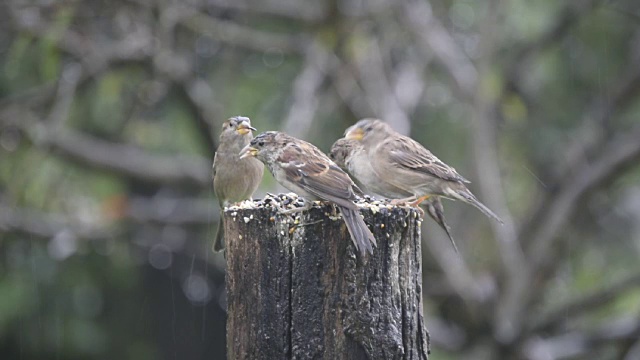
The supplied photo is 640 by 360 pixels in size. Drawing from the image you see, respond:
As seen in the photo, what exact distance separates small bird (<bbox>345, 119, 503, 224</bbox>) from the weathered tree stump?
77.4 inches

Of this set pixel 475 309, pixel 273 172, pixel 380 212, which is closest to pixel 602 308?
pixel 475 309

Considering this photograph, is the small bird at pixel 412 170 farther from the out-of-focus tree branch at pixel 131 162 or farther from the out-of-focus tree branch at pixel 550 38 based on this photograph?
the out-of-focus tree branch at pixel 550 38

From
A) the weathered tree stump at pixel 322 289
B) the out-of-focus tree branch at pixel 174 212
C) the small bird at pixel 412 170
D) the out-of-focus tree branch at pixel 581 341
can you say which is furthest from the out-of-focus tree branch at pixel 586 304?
the weathered tree stump at pixel 322 289

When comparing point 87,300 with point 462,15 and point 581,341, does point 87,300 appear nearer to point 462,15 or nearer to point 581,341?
point 462,15

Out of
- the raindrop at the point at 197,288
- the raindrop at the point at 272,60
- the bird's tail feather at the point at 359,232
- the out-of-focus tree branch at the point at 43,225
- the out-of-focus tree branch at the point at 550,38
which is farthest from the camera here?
the raindrop at the point at 197,288

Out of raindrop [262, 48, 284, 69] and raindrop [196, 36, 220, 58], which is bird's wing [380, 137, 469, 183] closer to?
raindrop [262, 48, 284, 69]

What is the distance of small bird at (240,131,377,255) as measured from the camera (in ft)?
11.2

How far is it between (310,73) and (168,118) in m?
2.16

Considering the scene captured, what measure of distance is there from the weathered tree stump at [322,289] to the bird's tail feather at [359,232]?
0.03 metres

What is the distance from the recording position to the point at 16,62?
863 cm

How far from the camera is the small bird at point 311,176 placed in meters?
3.41

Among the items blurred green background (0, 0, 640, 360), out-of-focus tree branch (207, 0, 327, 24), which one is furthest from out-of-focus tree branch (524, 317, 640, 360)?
out-of-focus tree branch (207, 0, 327, 24)

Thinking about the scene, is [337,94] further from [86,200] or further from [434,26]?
[86,200]

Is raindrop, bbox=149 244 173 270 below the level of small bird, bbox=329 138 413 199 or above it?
above
